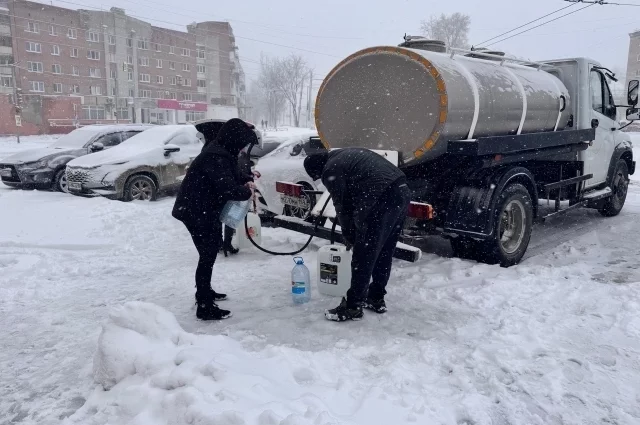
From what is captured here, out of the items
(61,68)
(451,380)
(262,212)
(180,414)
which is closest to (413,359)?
(451,380)

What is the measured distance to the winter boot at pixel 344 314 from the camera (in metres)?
4.25

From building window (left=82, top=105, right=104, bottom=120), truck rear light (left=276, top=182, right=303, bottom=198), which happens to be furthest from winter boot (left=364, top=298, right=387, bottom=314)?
building window (left=82, top=105, right=104, bottom=120)

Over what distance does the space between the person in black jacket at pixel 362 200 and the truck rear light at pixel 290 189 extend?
2.10m

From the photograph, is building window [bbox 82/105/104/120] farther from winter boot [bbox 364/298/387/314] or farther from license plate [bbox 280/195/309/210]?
winter boot [bbox 364/298/387/314]

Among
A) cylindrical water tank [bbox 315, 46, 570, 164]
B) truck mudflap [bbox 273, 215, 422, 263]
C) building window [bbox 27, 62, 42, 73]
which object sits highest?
building window [bbox 27, 62, 42, 73]

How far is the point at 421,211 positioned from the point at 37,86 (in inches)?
2322

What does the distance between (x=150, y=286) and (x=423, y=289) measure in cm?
295

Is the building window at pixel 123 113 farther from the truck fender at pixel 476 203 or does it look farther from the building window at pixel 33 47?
the truck fender at pixel 476 203

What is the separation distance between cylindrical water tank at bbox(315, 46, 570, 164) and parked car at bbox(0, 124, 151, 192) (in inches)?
306

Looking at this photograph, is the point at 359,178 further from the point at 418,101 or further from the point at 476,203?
the point at 476,203

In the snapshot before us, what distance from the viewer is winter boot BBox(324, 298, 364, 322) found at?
425 centimetres

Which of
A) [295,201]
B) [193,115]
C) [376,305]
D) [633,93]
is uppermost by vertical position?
[193,115]

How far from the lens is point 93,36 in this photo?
58.2 meters

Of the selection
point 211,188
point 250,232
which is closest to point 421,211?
point 211,188
